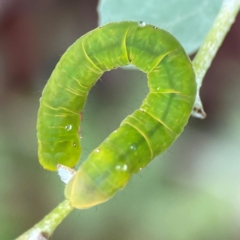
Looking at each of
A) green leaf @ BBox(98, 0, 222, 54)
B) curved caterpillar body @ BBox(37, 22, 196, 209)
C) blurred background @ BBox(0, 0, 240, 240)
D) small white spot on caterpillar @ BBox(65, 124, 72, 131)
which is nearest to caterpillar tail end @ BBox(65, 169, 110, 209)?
curved caterpillar body @ BBox(37, 22, 196, 209)

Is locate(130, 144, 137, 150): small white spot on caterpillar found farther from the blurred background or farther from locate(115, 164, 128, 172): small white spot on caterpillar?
the blurred background

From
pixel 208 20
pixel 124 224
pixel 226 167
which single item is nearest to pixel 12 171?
pixel 124 224

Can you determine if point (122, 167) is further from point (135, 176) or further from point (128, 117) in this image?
point (135, 176)

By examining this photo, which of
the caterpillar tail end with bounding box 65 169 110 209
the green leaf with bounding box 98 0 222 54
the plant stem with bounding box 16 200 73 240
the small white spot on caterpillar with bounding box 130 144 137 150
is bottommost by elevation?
the plant stem with bounding box 16 200 73 240

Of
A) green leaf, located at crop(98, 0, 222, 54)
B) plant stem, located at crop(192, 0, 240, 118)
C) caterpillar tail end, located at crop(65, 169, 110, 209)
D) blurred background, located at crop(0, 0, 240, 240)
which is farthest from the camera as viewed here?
blurred background, located at crop(0, 0, 240, 240)

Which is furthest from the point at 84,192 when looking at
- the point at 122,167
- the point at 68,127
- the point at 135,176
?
the point at 135,176

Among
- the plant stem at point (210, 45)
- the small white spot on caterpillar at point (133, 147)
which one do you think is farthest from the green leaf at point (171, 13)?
the small white spot on caterpillar at point (133, 147)

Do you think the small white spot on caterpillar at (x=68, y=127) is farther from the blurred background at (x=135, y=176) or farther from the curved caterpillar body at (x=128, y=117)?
the blurred background at (x=135, y=176)
